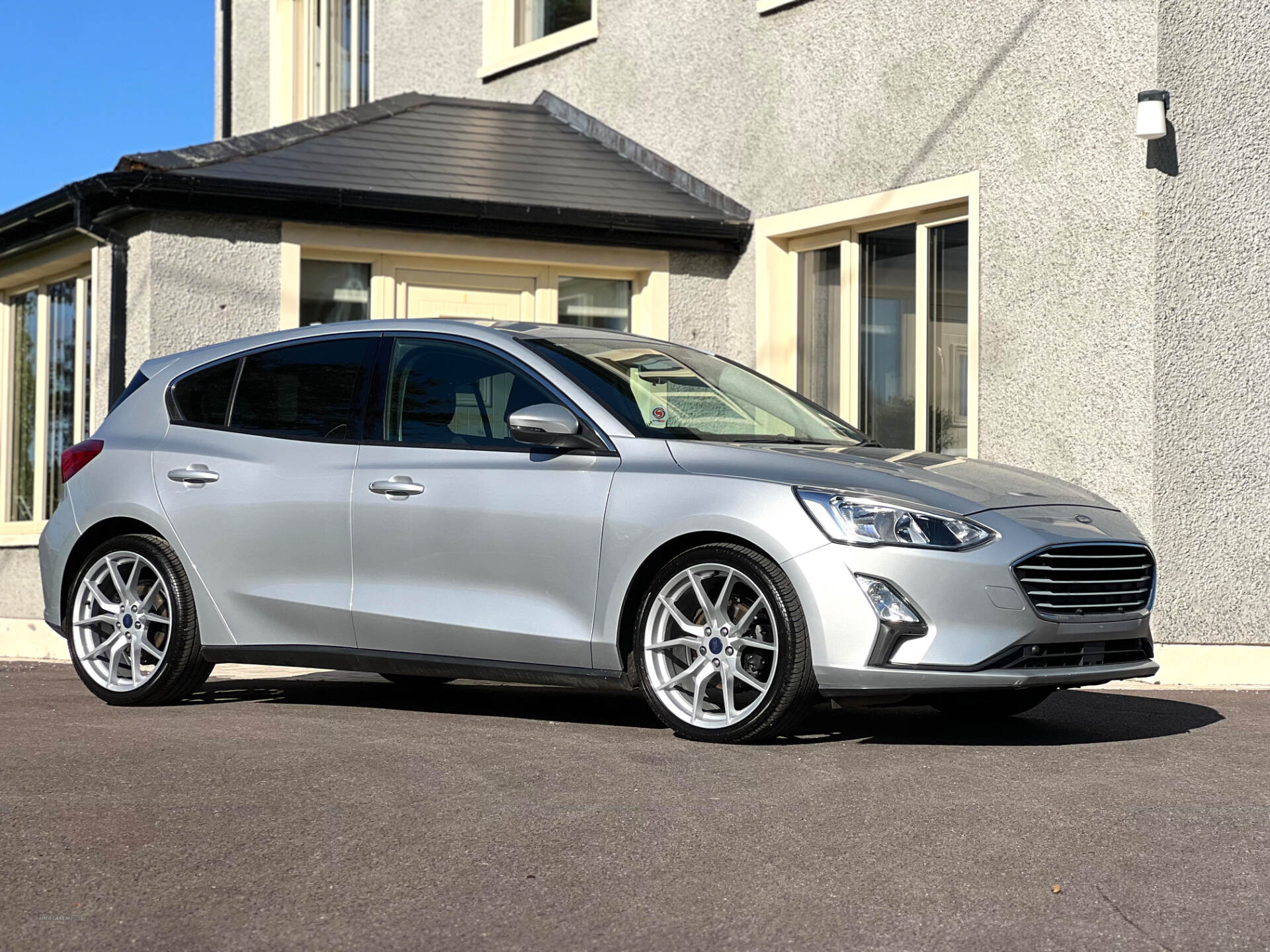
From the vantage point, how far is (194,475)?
24.3ft

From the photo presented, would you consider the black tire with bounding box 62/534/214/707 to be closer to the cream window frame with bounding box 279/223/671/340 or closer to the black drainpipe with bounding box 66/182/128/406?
the black drainpipe with bounding box 66/182/128/406

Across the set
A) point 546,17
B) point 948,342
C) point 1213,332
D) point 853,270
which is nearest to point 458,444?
point 1213,332

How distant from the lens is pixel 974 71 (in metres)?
10.5

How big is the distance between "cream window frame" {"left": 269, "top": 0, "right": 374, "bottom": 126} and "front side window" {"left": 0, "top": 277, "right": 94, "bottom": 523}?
534 centimetres

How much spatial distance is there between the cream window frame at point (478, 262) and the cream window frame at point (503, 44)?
116 inches

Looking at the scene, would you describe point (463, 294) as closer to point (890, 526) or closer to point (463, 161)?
point (463, 161)

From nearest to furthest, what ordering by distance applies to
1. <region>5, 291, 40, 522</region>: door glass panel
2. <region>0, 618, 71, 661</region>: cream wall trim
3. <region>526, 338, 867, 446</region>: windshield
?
<region>526, 338, 867, 446</region>: windshield < <region>0, 618, 71, 661</region>: cream wall trim < <region>5, 291, 40, 522</region>: door glass panel

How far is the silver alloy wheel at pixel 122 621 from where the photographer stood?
7.44 metres

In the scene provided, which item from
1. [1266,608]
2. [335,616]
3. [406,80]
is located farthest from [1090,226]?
[406,80]

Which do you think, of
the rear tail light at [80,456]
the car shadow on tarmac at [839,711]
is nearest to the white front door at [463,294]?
the car shadow on tarmac at [839,711]

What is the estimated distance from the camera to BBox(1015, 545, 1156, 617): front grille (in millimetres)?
5977

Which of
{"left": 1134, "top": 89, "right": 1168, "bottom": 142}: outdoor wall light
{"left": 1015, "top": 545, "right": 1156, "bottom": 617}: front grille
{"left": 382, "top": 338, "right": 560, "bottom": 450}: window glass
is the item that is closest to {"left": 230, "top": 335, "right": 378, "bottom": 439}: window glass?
{"left": 382, "top": 338, "right": 560, "bottom": 450}: window glass

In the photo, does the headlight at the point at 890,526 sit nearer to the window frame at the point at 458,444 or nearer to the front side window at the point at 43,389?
the window frame at the point at 458,444

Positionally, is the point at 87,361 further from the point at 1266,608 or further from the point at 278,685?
the point at 1266,608
